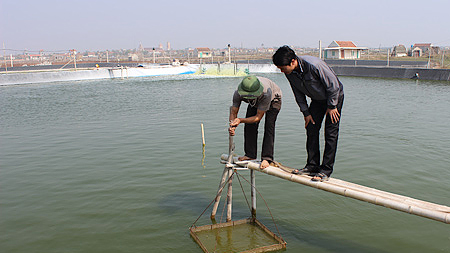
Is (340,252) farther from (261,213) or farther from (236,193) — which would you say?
(236,193)

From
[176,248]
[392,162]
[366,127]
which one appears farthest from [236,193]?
[366,127]

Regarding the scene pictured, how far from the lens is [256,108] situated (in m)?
5.61

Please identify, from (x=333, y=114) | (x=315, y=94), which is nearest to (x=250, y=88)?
(x=315, y=94)

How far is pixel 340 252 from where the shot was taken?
535cm

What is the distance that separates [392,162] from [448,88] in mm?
19370

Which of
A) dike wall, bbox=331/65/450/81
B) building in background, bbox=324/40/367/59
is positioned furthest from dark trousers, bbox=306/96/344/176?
building in background, bbox=324/40/367/59

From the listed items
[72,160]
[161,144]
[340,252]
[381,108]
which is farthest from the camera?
[381,108]

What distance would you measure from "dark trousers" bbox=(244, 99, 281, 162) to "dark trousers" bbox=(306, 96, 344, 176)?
60 centimetres

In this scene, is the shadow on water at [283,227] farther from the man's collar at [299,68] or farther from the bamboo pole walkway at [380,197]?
the man's collar at [299,68]

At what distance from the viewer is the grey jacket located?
4.68 m

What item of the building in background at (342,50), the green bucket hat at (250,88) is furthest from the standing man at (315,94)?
the building in background at (342,50)

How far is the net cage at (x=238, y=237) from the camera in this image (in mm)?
5355

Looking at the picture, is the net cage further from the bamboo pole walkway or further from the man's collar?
the man's collar

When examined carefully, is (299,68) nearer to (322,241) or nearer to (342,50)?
(322,241)
